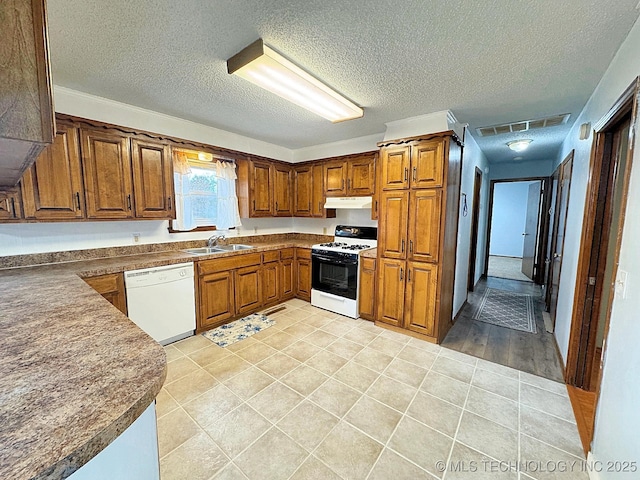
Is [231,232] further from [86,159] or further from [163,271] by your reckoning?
[86,159]

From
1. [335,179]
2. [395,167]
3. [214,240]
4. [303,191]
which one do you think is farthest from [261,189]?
[395,167]

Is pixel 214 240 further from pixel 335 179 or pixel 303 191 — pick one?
pixel 335 179

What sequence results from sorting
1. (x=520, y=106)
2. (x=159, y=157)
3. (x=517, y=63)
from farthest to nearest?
(x=159, y=157) → (x=520, y=106) → (x=517, y=63)

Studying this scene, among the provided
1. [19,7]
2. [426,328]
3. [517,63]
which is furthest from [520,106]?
[19,7]

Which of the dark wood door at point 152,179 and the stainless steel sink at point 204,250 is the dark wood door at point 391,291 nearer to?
the stainless steel sink at point 204,250

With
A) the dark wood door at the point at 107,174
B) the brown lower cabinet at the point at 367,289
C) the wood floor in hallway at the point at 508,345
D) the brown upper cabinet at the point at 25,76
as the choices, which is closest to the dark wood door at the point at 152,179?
the dark wood door at the point at 107,174

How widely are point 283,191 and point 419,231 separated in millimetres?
2351

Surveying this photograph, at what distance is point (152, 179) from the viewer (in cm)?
286

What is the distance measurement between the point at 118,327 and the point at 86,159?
84.3 inches

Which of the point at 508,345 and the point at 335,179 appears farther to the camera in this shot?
the point at 335,179

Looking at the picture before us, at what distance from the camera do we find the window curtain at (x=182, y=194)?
3.33 meters

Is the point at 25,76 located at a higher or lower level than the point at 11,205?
higher

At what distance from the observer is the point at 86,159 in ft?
8.00

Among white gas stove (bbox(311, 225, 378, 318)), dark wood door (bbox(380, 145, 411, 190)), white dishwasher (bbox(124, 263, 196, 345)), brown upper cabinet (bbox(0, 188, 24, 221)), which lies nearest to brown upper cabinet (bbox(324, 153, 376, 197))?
dark wood door (bbox(380, 145, 411, 190))
